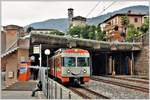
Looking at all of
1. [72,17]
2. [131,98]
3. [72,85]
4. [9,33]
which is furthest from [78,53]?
[72,17]

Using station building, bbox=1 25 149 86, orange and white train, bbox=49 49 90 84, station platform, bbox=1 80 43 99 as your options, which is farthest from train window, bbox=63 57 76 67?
station building, bbox=1 25 149 86

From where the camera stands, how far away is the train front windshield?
92.9 ft

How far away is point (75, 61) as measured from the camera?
28.6 meters

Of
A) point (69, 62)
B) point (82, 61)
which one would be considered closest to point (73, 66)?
point (69, 62)

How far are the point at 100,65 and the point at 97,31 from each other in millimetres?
33454

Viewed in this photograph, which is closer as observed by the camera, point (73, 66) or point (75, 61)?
point (73, 66)

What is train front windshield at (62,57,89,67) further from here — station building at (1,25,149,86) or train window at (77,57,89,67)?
station building at (1,25,149,86)

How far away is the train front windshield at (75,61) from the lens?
2830 centimetres

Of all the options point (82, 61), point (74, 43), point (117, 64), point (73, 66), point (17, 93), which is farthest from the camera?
point (117, 64)

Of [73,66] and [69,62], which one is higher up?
[69,62]

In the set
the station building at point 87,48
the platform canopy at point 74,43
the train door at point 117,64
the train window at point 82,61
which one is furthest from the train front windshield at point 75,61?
the train door at point 117,64

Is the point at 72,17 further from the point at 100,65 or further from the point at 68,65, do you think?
the point at 68,65

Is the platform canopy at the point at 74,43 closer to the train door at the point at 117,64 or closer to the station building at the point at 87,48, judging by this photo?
the station building at the point at 87,48

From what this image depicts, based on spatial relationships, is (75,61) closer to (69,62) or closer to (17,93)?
(69,62)
